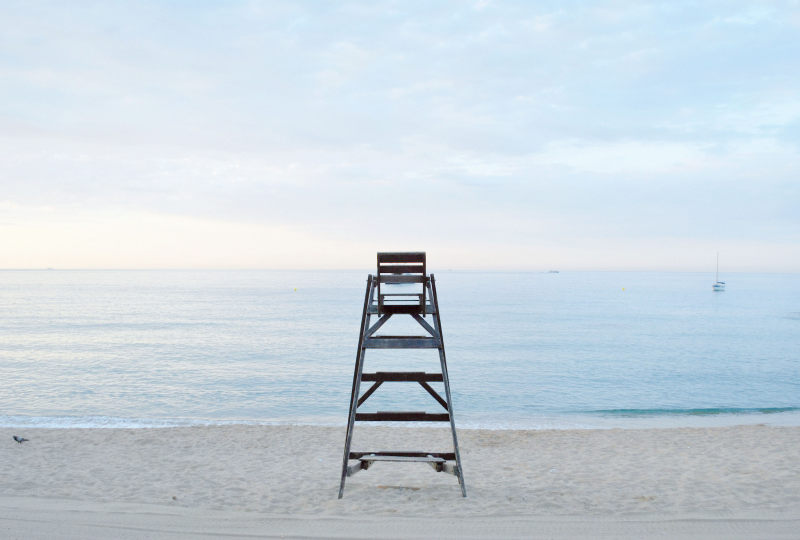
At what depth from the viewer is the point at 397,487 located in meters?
8.22

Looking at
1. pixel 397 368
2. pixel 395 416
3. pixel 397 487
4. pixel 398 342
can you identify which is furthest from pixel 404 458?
pixel 397 368

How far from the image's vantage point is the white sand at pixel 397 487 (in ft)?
21.8

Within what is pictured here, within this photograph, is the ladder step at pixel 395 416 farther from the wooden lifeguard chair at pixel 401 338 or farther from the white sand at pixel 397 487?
the white sand at pixel 397 487

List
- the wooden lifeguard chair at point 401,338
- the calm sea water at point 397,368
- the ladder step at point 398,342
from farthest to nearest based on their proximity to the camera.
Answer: the calm sea water at point 397,368, the ladder step at point 398,342, the wooden lifeguard chair at point 401,338

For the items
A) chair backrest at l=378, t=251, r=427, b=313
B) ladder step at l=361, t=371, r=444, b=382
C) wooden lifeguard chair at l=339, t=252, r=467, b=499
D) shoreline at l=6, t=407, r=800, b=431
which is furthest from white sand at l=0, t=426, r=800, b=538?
chair backrest at l=378, t=251, r=427, b=313

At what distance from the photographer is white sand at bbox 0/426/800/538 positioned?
663 cm

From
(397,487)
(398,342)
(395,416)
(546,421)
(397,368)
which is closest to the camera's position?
(398,342)

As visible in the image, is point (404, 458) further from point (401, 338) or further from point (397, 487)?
point (401, 338)

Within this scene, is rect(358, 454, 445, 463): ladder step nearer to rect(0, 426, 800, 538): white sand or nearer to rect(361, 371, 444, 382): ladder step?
rect(0, 426, 800, 538): white sand

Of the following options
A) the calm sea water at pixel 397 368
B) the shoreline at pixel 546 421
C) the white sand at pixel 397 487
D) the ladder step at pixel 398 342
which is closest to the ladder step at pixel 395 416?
the ladder step at pixel 398 342

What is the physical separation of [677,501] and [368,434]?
8181 millimetres

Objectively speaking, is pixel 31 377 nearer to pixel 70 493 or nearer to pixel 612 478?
pixel 70 493

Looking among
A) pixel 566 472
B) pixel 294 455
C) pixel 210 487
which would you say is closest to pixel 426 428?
pixel 294 455

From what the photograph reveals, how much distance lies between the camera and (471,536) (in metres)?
6.22
